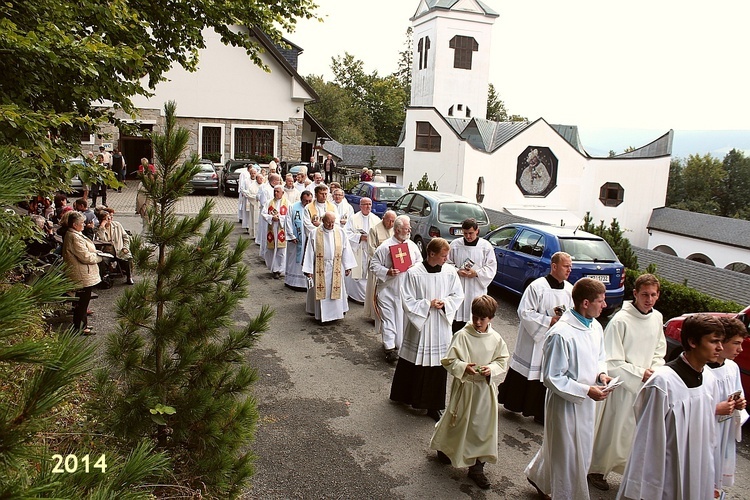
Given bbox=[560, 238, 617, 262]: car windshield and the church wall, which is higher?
bbox=[560, 238, 617, 262]: car windshield

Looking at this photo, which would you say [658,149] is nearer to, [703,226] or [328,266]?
[703,226]

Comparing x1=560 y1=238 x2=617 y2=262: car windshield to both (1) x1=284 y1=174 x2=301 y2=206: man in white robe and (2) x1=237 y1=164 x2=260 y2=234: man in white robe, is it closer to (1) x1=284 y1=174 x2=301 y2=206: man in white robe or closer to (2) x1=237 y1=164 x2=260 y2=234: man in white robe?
(1) x1=284 y1=174 x2=301 y2=206: man in white robe

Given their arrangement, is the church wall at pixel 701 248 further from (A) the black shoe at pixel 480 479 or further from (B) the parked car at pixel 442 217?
(A) the black shoe at pixel 480 479

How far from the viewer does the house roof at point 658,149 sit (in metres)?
42.8

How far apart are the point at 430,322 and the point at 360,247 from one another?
595cm

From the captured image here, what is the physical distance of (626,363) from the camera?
558cm

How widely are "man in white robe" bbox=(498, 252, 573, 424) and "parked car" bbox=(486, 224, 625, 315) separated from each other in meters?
4.58

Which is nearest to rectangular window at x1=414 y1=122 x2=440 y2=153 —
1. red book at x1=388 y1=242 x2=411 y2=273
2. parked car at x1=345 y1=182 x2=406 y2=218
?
parked car at x1=345 y1=182 x2=406 y2=218

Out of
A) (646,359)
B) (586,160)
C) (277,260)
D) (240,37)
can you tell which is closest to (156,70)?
(240,37)

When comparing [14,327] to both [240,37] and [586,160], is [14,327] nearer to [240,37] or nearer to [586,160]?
[240,37]

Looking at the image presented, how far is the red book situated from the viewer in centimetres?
852

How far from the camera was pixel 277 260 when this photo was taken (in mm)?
14141

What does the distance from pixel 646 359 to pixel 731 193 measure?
84771 mm

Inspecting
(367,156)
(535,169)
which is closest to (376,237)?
(535,169)
